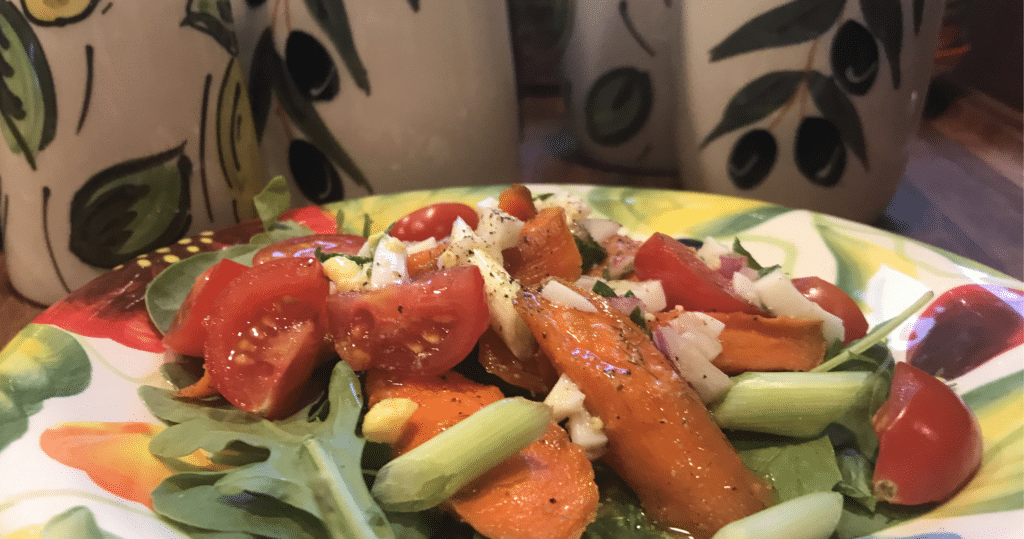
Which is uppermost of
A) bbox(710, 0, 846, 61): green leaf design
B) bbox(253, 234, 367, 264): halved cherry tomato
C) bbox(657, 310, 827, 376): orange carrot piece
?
bbox(710, 0, 846, 61): green leaf design

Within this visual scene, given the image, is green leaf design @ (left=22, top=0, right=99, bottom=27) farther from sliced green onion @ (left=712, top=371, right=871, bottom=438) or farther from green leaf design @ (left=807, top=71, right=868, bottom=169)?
green leaf design @ (left=807, top=71, right=868, bottom=169)

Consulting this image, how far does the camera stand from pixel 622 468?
32.7 inches

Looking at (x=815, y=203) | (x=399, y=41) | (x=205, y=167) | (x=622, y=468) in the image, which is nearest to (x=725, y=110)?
(x=815, y=203)

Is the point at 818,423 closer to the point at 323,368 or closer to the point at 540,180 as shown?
the point at 323,368

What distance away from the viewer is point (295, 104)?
4.55 ft

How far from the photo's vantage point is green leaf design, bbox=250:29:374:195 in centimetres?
136

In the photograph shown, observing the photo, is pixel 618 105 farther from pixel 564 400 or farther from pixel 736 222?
pixel 564 400

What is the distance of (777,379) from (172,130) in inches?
47.1

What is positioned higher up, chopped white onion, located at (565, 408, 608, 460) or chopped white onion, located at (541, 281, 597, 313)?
chopped white onion, located at (541, 281, 597, 313)

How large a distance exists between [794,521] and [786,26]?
0.98m

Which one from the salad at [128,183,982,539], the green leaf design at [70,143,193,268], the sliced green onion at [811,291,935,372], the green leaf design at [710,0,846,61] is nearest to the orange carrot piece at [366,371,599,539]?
the salad at [128,183,982,539]

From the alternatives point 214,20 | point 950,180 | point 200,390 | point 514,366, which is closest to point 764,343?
point 514,366

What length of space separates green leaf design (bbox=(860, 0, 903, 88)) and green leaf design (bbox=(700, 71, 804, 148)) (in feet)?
0.51

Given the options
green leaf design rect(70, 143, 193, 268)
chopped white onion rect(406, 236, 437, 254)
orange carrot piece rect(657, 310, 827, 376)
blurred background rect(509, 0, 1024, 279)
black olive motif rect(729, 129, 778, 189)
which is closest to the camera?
orange carrot piece rect(657, 310, 827, 376)
